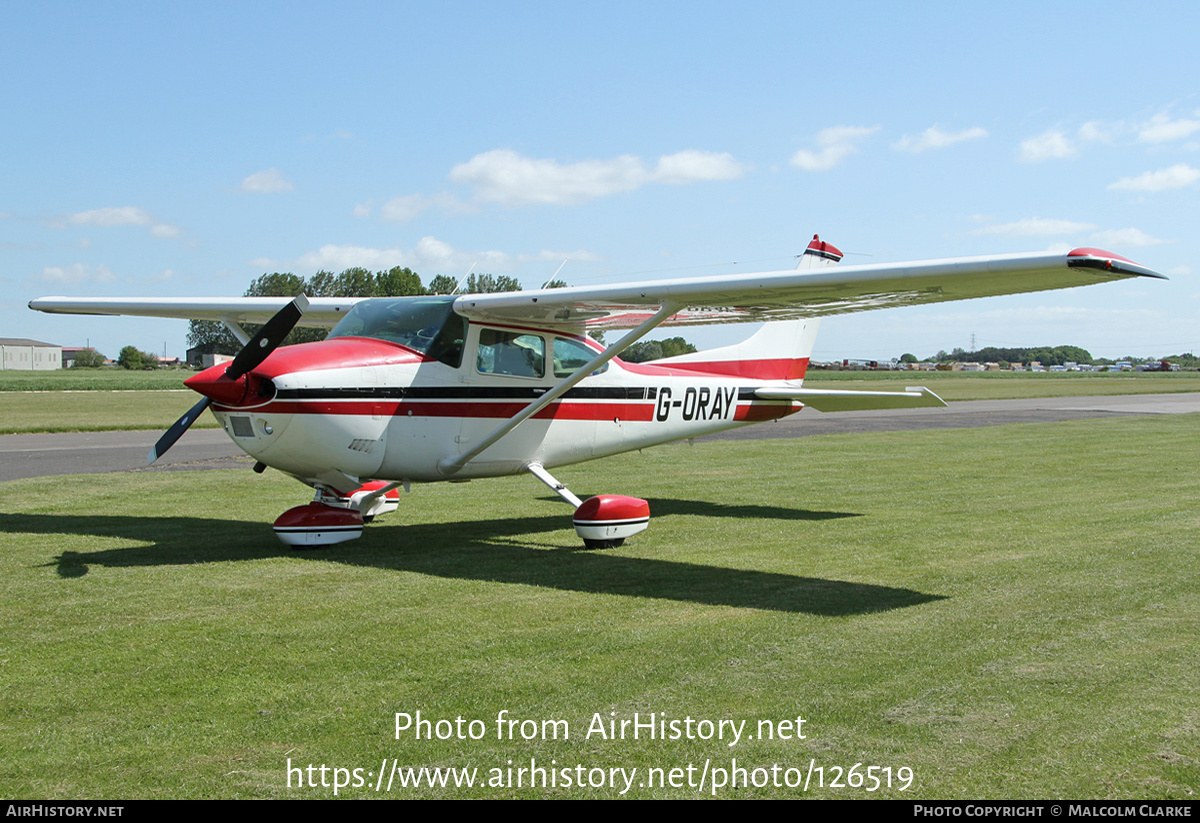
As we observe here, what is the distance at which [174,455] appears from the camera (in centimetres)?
1834

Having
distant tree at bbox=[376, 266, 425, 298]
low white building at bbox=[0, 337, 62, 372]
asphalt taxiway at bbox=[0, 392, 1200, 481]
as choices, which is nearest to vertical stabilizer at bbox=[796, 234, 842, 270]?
asphalt taxiway at bbox=[0, 392, 1200, 481]

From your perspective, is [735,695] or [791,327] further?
[791,327]

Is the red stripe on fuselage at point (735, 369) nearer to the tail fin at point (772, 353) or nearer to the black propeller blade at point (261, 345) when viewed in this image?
the tail fin at point (772, 353)

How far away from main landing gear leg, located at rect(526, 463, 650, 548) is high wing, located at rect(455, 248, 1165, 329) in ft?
6.00

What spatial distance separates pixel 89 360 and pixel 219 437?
A: 485 feet

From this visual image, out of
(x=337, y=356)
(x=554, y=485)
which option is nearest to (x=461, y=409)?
(x=554, y=485)

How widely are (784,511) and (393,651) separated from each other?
21.5 feet

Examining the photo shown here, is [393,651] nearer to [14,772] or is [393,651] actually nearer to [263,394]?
[14,772]

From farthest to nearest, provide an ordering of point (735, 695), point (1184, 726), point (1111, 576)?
point (1111, 576), point (735, 695), point (1184, 726)

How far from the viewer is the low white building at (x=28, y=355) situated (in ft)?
465

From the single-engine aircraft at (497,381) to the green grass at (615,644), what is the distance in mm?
714

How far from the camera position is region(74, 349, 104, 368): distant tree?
489 feet

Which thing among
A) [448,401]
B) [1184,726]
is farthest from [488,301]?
[1184,726]

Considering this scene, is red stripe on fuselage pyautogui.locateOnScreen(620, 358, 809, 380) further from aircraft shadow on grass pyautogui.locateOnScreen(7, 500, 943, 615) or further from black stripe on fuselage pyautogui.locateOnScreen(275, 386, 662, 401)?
aircraft shadow on grass pyautogui.locateOnScreen(7, 500, 943, 615)
